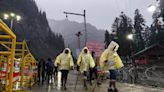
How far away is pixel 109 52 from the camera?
1040cm

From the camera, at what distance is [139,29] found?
93.6 m

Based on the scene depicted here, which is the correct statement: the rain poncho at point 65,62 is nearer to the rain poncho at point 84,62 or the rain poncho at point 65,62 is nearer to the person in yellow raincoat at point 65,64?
the person in yellow raincoat at point 65,64

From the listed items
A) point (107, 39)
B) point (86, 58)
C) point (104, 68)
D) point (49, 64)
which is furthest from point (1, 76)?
point (107, 39)

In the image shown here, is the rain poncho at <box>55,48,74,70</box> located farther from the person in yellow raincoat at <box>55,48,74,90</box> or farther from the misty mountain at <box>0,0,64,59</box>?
the misty mountain at <box>0,0,64,59</box>

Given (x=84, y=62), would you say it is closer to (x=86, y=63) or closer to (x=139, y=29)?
(x=86, y=63)

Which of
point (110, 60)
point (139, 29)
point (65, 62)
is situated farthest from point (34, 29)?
point (110, 60)

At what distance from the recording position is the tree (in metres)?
87.9

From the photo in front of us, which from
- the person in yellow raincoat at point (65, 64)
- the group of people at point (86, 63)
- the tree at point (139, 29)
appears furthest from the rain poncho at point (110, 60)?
the tree at point (139, 29)

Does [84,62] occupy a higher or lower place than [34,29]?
lower

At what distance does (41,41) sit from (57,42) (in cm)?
1923

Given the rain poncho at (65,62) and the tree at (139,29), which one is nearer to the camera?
the rain poncho at (65,62)

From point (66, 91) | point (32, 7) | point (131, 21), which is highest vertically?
point (32, 7)

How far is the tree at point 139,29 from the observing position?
87.9m

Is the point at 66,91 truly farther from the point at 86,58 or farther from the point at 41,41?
the point at 41,41
